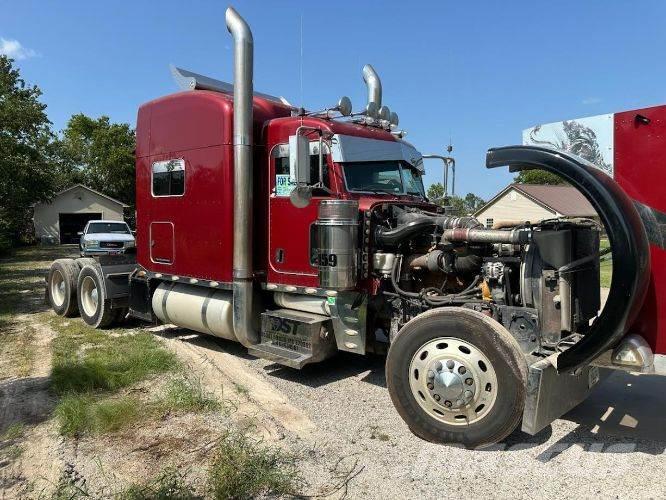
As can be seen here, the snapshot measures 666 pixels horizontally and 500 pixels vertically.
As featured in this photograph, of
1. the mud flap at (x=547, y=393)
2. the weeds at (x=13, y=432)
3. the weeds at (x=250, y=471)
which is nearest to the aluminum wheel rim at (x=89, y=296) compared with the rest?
the weeds at (x=13, y=432)

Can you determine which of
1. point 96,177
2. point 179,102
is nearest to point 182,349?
point 179,102

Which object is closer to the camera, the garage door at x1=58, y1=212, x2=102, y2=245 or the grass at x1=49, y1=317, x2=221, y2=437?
the grass at x1=49, y1=317, x2=221, y2=437

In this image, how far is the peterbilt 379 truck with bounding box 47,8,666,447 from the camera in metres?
3.88

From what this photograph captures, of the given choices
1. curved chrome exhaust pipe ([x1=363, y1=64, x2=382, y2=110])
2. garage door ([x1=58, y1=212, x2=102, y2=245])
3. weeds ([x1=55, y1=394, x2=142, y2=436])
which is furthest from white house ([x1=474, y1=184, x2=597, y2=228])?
weeds ([x1=55, y1=394, x2=142, y2=436])

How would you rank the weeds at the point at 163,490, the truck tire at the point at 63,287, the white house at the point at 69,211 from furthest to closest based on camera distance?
the white house at the point at 69,211 → the truck tire at the point at 63,287 → the weeds at the point at 163,490

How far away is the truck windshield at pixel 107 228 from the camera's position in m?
22.7

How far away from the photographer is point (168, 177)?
7.50m

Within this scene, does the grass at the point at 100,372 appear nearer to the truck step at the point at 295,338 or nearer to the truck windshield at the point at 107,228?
the truck step at the point at 295,338

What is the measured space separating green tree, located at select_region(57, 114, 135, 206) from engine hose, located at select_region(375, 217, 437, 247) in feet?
131

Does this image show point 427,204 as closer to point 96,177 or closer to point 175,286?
point 175,286

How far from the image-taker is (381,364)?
6.85m

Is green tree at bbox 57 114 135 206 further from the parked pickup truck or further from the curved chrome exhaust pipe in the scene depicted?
the curved chrome exhaust pipe

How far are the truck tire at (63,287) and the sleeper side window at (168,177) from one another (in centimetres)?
303

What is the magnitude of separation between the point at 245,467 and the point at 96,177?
154 feet
